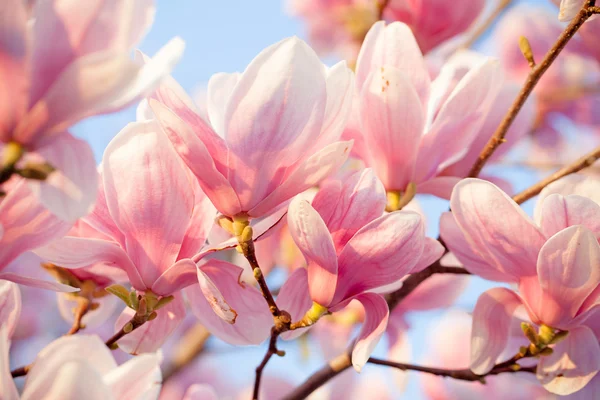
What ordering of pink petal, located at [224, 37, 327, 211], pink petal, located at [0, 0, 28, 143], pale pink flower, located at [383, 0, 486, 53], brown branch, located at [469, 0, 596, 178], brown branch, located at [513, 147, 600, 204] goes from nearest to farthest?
pink petal, located at [0, 0, 28, 143]
pink petal, located at [224, 37, 327, 211]
brown branch, located at [469, 0, 596, 178]
brown branch, located at [513, 147, 600, 204]
pale pink flower, located at [383, 0, 486, 53]

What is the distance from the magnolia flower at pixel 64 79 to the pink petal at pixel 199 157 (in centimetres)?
10

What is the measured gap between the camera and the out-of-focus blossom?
50.8 inches

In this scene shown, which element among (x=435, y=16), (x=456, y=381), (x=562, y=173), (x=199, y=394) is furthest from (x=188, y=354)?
(x=562, y=173)

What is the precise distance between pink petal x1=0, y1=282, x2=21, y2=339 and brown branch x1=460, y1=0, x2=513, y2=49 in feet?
4.09

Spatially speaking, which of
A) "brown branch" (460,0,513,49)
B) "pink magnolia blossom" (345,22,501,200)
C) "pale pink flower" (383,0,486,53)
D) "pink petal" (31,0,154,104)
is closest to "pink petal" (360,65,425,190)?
"pink magnolia blossom" (345,22,501,200)

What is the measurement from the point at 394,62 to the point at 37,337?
75.2 inches

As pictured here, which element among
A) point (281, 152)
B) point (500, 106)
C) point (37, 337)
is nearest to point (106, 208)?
point (281, 152)

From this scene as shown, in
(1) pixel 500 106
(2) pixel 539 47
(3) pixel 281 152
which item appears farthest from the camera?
(2) pixel 539 47

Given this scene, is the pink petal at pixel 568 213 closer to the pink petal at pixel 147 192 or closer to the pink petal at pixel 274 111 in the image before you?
the pink petal at pixel 274 111

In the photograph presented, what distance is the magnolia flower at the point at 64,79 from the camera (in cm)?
46

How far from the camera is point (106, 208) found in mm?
668

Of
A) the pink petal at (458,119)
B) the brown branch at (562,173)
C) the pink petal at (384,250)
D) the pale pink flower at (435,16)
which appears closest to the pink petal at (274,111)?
the pink petal at (384,250)

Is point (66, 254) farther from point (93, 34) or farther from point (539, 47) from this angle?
point (539, 47)

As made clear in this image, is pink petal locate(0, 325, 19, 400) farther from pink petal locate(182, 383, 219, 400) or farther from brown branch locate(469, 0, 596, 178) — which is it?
brown branch locate(469, 0, 596, 178)
